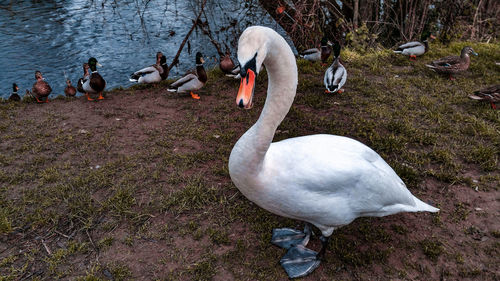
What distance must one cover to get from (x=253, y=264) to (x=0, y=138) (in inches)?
178

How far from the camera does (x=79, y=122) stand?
5.92 meters

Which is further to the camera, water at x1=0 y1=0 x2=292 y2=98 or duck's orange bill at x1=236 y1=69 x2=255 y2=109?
water at x1=0 y1=0 x2=292 y2=98

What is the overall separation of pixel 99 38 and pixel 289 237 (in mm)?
9964

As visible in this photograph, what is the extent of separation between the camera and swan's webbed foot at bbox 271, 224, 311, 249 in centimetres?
345

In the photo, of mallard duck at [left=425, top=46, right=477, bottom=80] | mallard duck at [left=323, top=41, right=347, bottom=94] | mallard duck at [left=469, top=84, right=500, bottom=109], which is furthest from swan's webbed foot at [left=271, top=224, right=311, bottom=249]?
mallard duck at [left=425, top=46, right=477, bottom=80]

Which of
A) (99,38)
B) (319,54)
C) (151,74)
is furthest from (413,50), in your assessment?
(99,38)

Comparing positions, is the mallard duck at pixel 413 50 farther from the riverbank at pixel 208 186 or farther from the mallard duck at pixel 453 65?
the riverbank at pixel 208 186

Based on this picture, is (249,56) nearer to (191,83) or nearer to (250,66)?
(250,66)

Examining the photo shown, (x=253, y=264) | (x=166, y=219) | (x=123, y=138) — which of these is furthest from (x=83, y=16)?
(x=253, y=264)

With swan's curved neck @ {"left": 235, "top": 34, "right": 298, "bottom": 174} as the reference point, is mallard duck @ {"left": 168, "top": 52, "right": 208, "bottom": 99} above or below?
below

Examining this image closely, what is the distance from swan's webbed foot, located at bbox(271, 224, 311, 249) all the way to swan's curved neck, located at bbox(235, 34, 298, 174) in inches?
43.8

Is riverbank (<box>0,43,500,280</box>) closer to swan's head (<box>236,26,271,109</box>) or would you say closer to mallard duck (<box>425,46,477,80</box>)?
mallard duck (<box>425,46,477,80</box>)

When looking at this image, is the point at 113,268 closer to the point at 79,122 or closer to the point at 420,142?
the point at 79,122

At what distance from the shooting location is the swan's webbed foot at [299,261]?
3.13 metres
